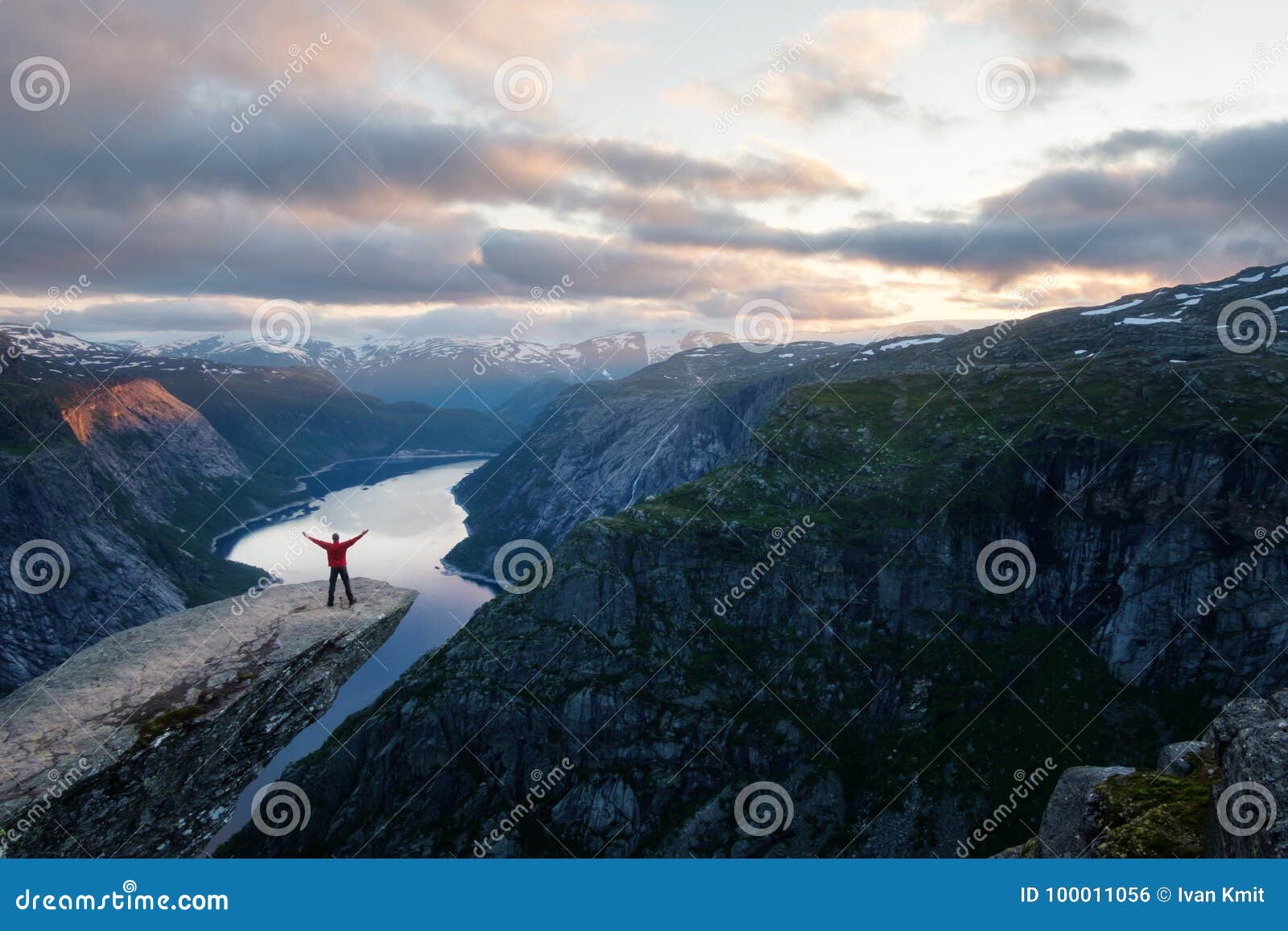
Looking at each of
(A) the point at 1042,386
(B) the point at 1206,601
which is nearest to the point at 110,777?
(B) the point at 1206,601

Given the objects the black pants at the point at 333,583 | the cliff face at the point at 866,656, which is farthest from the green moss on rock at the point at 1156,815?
the cliff face at the point at 866,656

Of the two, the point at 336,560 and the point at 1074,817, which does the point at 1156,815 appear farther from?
the point at 336,560

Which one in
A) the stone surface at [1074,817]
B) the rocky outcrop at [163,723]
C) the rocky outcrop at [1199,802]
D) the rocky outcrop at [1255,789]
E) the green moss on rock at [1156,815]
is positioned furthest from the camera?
the rocky outcrop at [163,723]

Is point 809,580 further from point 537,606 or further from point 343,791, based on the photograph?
point 343,791

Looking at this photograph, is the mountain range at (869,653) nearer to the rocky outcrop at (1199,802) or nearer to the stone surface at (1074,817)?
the stone surface at (1074,817)

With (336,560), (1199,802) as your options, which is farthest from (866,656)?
(336,560)

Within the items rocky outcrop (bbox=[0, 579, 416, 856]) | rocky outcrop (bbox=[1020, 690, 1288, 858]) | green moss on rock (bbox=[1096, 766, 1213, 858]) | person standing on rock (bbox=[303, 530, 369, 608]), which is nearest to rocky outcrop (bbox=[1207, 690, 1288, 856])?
rocky outcrop (bbox=[1020, 690, 1288, 858])
